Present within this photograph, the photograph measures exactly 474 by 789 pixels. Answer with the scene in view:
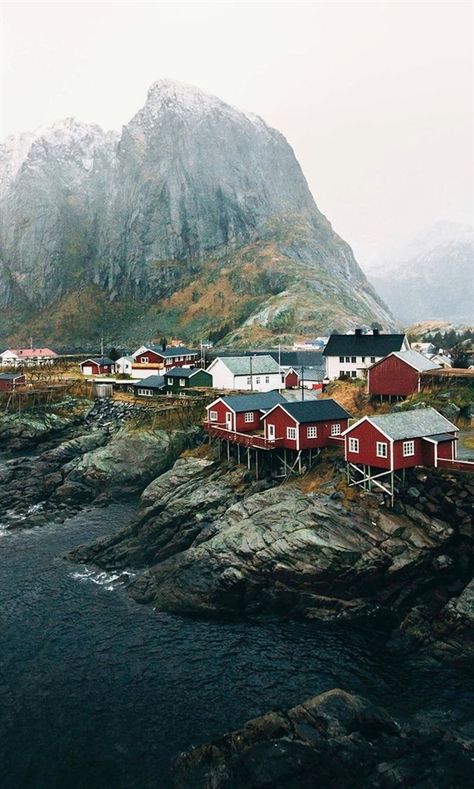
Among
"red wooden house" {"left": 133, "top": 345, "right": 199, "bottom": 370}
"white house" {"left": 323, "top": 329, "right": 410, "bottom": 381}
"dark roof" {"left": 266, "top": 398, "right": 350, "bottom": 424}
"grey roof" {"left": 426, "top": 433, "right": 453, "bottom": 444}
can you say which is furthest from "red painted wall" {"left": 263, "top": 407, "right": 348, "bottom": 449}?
"red wooden house" {"left": 133, "top": 345, "right": 199, "bottom": 370}

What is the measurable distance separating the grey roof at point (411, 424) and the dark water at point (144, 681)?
545 inches

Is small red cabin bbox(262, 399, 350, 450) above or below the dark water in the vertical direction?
above

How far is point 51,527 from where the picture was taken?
53.7 meters

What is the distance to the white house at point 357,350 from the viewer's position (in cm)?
7706

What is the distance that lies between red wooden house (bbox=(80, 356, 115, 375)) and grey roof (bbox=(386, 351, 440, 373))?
228 feet

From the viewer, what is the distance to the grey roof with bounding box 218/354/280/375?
8619 cm

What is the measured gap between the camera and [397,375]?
205 feet

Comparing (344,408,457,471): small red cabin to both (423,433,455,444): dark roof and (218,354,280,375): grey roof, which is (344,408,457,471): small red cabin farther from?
(218,354,280,375): grey roof

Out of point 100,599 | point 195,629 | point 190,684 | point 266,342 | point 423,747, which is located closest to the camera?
point 423,747

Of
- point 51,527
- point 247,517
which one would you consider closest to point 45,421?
point 51,527

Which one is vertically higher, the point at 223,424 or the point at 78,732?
the point at 223,424

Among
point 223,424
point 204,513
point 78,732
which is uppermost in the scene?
point 223,424

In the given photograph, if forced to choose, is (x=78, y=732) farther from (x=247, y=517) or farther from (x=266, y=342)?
(x=266, y=342)

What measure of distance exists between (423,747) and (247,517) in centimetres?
2049
